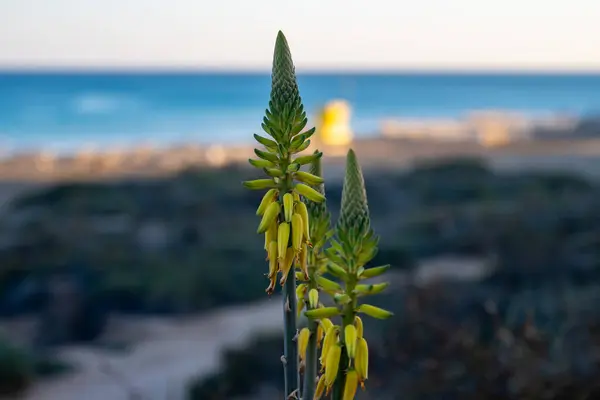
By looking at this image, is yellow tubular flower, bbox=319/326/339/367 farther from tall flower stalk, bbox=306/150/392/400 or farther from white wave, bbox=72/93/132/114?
white wave, bbox=72/93/132/114

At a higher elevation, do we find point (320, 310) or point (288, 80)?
point (288, 80)

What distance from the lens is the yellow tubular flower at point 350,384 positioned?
146cm

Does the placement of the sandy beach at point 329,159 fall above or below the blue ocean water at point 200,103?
below

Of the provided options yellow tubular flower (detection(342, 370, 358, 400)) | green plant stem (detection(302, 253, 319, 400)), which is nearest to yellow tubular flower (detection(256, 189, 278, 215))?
green plant stem (detection(302, 253, 319, 400))

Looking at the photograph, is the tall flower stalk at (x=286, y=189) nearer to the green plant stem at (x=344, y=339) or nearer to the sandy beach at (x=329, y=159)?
the green plant stem at (x=344, y=339)

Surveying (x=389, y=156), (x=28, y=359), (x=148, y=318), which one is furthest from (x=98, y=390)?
(x=389, y=156)

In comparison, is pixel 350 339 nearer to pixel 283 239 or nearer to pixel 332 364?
pixel 332 364

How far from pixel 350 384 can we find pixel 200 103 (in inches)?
2548

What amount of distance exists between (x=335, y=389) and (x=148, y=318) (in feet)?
31.6

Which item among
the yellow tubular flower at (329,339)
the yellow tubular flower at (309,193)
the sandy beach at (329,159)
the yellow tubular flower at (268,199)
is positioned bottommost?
the sandy beach at (329,159)

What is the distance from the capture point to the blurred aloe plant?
1420 mm

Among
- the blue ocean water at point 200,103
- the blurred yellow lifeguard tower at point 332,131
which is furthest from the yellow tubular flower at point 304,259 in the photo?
the blue ocean water at point 200,103

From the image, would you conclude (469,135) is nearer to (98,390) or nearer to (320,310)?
(98,390)

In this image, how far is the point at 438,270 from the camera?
467 inches
